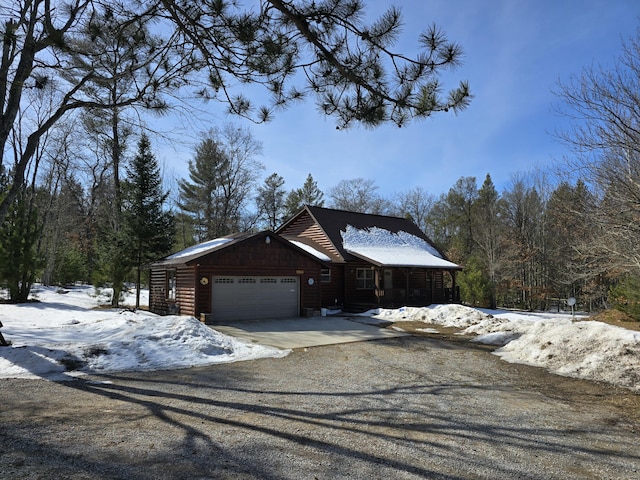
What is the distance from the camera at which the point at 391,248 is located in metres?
23.7

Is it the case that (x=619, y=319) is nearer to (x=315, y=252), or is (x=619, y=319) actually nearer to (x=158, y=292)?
(x=315, y=252)

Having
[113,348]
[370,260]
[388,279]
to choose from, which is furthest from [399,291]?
[113,348]

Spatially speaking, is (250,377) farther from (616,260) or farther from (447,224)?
(447,224)

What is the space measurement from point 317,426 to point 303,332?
335 inches

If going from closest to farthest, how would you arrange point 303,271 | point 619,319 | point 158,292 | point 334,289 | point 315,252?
point 619,319, point 303,271, point 158,292, point 334,289, point 315,252

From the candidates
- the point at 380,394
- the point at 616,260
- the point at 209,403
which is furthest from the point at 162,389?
the point at 616,260

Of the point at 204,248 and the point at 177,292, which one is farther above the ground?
the point at 204,248

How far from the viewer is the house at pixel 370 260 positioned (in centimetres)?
2070

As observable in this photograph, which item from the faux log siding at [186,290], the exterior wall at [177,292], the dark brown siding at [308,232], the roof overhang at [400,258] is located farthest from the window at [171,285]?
the roof overhang at [400,258]

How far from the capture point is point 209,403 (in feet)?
18.7

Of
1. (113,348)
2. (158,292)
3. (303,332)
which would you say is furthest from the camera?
(158,292)

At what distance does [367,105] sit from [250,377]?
5.10m

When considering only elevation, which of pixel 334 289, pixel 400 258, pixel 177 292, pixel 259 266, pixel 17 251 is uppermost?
pixel 17 251

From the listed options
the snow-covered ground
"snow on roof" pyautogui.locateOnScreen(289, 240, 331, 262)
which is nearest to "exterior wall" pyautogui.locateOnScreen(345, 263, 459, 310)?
"snow on roof" pyautogui.locateOnScreen(289, 240, 331, 262)
